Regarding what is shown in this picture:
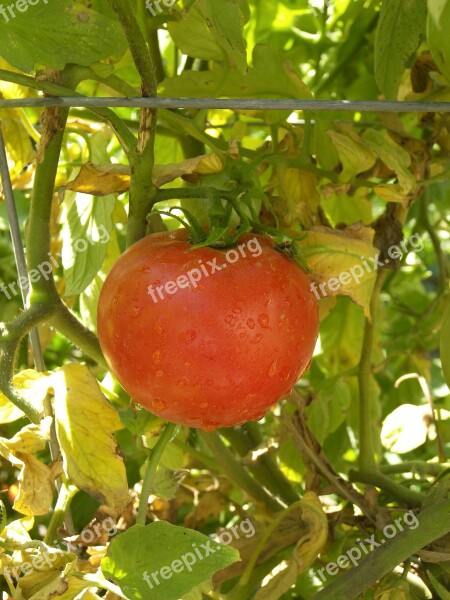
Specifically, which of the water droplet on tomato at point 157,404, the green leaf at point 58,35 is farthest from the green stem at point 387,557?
the green leaf at point 58,35

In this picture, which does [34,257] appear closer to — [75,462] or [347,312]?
[75,462]

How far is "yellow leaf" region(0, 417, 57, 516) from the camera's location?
2.14 ft

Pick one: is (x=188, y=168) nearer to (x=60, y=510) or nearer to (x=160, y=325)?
(x=160, y=325)

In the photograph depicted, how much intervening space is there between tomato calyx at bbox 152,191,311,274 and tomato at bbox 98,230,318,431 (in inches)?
0.4

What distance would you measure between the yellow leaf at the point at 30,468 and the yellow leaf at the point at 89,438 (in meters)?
0.02

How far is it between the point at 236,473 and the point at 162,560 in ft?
0.91

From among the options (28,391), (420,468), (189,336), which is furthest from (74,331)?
(420,468)

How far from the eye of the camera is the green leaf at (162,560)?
1.88 ft

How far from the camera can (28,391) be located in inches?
26.9

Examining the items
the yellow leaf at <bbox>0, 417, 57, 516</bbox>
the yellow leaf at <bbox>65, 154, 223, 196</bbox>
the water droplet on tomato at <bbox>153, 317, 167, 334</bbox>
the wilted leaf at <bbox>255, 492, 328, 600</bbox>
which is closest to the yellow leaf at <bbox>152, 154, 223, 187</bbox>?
the yellow leaf at <bbox>65, 154, 223, 196</bbox>

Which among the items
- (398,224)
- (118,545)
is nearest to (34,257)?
(118,545)

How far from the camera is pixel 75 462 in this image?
2.14 feet

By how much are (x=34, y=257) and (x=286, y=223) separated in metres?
0.24

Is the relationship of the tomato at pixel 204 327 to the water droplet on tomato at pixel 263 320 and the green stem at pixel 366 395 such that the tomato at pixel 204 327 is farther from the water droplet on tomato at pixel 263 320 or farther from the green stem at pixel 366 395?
the green stem at pixel 366 395
